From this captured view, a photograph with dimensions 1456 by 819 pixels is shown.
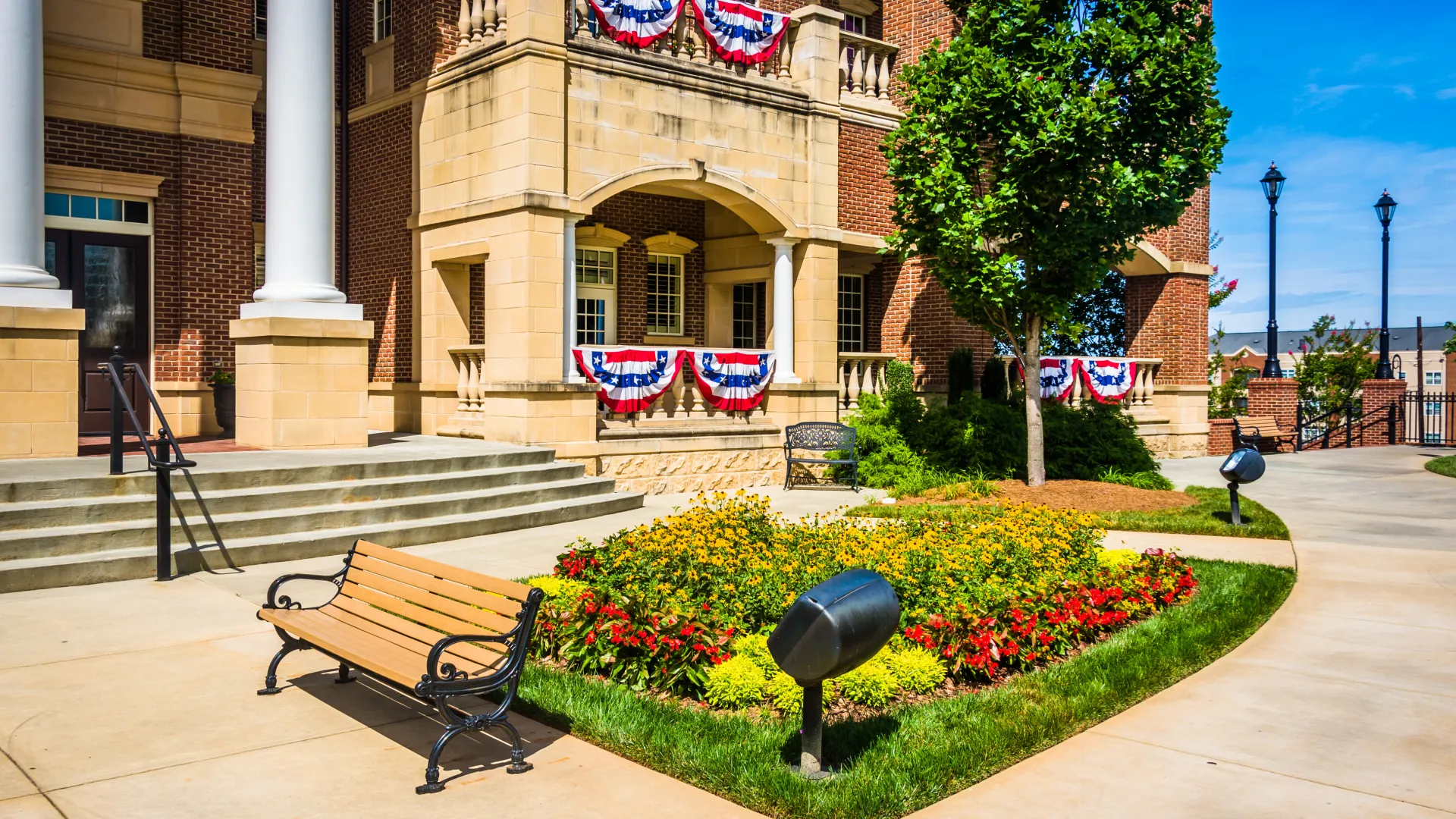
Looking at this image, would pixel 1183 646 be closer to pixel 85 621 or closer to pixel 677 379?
pixel 85 621

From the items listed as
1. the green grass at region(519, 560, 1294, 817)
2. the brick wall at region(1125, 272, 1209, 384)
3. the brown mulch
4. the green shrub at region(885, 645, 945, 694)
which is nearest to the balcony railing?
the brown mulch

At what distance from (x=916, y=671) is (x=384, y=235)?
14790 mm

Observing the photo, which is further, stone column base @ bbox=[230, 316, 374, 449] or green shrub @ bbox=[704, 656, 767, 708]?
stone column base @ bbox=[230, 316, 374, 449]

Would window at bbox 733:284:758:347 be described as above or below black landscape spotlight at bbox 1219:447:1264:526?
above

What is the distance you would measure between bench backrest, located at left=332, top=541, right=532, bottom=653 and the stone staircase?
13.5 feet

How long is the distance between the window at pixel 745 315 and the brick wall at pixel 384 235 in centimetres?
653

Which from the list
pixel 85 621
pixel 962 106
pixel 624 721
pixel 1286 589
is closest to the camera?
pixel 624 721

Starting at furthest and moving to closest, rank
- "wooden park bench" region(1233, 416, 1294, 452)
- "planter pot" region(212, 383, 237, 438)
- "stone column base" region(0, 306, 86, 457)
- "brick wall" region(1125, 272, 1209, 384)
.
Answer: "wooden park bench" region(1233, 416, 1294, 452)
"brick wall" region(1125, 272, 1209, 384)
"planter pot" region(212, 383, 237, 438)
"stone column base" region(0, 306, 86, 457)

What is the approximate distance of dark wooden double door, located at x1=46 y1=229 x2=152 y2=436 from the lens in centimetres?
1642

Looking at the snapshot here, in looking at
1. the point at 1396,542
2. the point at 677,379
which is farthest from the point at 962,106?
the point at 1396,542

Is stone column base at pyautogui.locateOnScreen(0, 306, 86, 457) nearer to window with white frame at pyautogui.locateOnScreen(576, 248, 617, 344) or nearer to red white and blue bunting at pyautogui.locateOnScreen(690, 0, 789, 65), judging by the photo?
window with white frame at pyautogui.locateOnScreen(576, 248, 617, 344)

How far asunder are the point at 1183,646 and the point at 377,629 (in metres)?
5.09

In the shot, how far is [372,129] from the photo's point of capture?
1900 cm

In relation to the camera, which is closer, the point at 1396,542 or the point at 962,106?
the point at 1396,542
